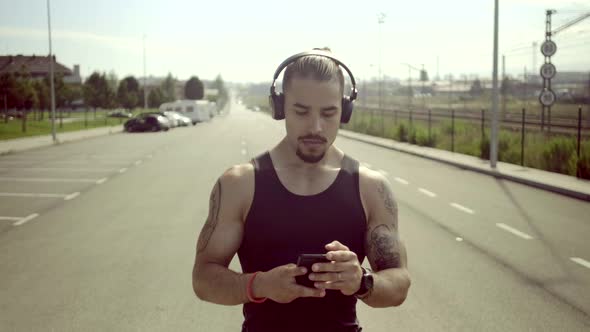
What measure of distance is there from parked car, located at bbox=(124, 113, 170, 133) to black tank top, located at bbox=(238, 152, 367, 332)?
162 feet

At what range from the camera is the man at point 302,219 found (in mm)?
2164

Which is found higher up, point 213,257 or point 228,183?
point 228,183

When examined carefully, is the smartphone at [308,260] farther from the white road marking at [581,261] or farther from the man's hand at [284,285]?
the white road marking at [581,261]

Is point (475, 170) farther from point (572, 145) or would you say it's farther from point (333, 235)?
point (333, 235)

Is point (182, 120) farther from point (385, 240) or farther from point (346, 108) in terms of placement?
point (385, 240)

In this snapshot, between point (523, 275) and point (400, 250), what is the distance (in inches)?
202

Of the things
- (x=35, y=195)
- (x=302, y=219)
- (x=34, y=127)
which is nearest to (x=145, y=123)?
(x=34, y=127)

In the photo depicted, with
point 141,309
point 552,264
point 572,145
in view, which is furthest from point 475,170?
point 141,309

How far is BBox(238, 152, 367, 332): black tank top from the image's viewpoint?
85.0 inches

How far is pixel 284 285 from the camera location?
1.93 meters

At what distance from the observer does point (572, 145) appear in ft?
61.9

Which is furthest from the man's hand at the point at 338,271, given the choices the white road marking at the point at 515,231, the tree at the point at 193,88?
the tree at the point at 193,88

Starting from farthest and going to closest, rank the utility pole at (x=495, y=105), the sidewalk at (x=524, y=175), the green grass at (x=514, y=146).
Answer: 1. the utility pole at (x=495, y=105)
2. the green grass at (x=514, y=146)
3. the sidewalk at (x=524, y=175)

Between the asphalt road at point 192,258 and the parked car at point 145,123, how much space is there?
34.2m
